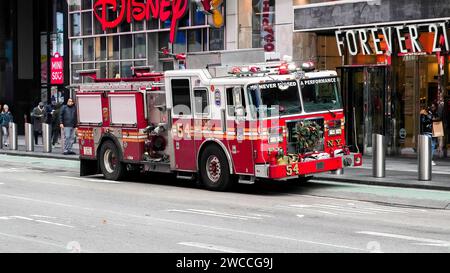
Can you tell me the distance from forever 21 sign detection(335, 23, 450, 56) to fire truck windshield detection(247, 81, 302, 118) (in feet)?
24.0

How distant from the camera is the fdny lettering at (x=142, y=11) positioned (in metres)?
30.7

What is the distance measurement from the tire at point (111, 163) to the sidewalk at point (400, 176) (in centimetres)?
477

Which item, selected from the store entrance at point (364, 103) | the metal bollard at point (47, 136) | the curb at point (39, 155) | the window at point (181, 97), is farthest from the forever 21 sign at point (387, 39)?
the metal bollard at point (47, 136)

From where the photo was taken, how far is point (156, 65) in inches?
1262

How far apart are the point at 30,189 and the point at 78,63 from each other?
1821cm

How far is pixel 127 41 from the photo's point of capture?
33.2 m

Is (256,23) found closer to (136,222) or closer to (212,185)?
(212,185)

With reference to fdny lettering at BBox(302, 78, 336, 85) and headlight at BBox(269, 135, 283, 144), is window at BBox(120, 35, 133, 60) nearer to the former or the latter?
fdny lettering at BBox(302, 78, 336, 85)

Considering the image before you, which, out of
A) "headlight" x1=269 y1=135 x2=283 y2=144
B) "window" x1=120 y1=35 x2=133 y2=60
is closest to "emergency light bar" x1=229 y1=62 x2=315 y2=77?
"headlight" x1=269 y1=135 x2=283 y2=144

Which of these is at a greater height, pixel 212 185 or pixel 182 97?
pixel 182 97

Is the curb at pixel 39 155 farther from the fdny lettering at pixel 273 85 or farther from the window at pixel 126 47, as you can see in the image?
the fdny lettering at pixel 273 85

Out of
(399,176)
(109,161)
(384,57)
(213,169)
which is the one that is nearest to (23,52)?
(384,57)

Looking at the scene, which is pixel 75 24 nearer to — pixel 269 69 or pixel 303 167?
pixel 269 69
